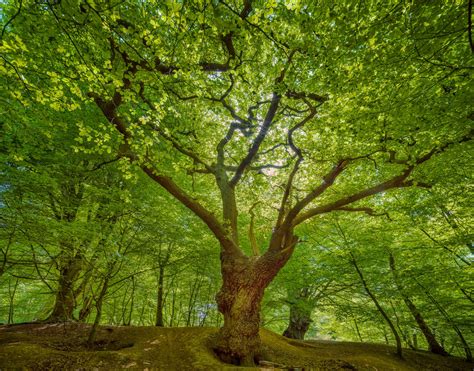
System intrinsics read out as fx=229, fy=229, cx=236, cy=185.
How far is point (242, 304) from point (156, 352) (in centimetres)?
206

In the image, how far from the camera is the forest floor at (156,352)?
12.8ft

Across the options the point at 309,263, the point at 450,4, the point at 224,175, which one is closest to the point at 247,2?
the point at 450,4

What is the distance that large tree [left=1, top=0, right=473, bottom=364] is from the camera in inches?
123

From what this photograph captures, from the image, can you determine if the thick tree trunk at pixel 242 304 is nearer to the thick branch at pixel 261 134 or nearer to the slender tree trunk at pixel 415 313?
the thick branch at pixel 261 134

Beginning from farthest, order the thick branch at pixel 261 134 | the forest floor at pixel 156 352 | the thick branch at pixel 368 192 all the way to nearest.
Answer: the thick branch at pixel 368 192, the thick branch at pixel 261 134, the forest floor at pixel 156 352

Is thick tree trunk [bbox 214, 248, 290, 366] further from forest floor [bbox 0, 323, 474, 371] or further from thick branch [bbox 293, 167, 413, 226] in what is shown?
thick branch [bbox 293, 167, 413, 226]

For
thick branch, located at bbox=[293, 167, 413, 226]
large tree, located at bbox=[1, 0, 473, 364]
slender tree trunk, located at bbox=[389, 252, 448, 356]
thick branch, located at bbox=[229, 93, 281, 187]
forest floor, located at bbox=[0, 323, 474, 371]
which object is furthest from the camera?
slender tree trunk, located at bbox=[389, 252, 448, 356]

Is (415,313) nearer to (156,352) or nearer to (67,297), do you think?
(156,352)

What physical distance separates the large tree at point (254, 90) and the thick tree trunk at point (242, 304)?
2cm

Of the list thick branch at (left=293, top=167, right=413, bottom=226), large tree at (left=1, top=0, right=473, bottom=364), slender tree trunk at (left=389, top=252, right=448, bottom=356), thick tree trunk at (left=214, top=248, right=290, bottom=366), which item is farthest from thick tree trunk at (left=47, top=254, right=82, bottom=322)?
slender tree trunk at (left=389, top=252, right=448, bottom=356)

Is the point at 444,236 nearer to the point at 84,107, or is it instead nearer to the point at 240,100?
the point at 240,100

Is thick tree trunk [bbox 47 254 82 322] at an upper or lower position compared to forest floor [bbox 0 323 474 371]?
upper

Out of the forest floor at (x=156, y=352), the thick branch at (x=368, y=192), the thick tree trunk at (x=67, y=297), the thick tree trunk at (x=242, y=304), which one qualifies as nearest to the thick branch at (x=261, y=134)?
the thick branch at (x=368, y=192)

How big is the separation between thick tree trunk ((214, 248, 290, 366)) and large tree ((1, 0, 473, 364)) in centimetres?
2
